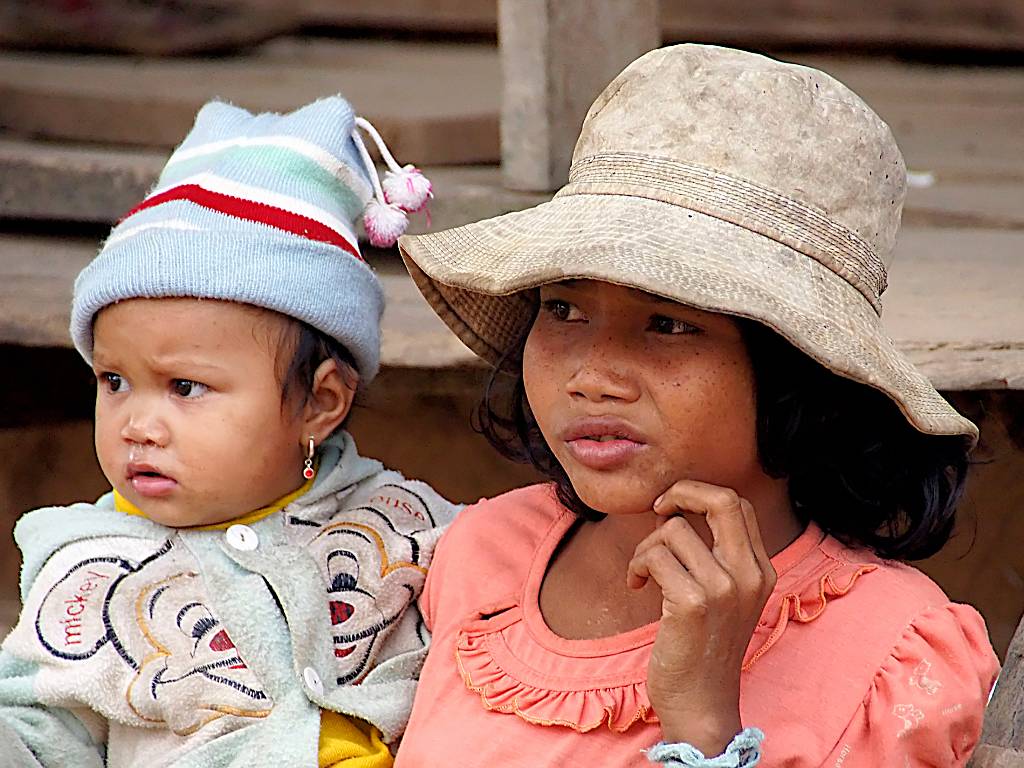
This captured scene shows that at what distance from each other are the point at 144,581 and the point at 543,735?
2.17 ft

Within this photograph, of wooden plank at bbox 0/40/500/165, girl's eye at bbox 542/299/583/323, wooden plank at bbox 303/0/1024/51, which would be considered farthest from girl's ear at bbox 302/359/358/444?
wooden plank at bbox 303/0/1024/51

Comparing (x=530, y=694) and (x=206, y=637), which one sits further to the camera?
(x=206, y=637)

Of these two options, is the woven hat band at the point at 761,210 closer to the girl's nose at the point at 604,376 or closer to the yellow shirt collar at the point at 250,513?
the girl's nose at the point at 604,376

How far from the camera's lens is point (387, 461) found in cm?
383

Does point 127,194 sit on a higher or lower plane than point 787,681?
lower

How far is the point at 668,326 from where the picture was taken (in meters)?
1.76

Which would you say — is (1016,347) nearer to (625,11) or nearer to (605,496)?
(625,11)

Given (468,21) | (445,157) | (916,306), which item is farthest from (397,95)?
(916,306)

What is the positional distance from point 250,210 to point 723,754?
1037mm

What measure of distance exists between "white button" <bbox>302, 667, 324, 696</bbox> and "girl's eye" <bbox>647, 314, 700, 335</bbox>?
2.38 feet

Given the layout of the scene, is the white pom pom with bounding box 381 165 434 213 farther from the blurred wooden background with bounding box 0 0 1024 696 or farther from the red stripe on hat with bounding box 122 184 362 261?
the blurred wooden background with bounding box 0 0 1024 696

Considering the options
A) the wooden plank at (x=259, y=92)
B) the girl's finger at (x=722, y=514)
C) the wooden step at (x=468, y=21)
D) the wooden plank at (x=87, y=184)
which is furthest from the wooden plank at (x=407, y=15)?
the girl's finger at (x=722, y=514)

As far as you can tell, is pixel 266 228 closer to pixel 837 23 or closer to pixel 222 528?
pixel 222 528

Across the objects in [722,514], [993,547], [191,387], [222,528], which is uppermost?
[722,514]
